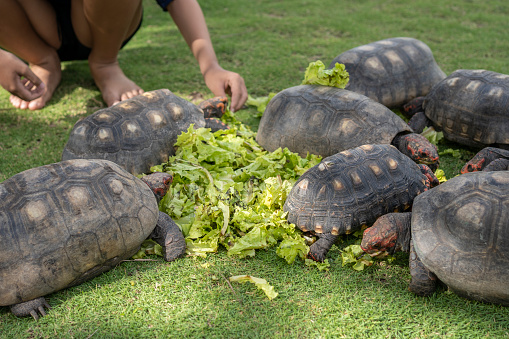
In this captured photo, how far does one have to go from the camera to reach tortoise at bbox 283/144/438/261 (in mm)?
2541

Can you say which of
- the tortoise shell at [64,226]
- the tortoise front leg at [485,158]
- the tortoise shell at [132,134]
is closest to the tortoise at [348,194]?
the tortoise front leg at [485,158]

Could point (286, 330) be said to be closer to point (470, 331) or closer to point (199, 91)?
point (470, 331)

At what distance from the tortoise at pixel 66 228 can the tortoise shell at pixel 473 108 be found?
8.18ft

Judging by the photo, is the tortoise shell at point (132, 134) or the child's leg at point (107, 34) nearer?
the tortoise shell at point (132, 134)

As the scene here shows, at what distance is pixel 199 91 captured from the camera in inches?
180

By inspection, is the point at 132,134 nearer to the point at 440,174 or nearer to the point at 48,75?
the point at 48,75

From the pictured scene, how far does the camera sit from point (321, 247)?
2500mm

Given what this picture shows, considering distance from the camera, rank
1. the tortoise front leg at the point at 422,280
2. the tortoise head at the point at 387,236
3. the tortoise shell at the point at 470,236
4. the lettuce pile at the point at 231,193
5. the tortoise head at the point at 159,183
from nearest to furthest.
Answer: the tortoise shell at the point at 470,236
the tortoise front leg at the point at 422,280
the tortoise head at the point at 387,236
the lettuce pile at the point at 231,193
the tortoise head at the point at 159,183

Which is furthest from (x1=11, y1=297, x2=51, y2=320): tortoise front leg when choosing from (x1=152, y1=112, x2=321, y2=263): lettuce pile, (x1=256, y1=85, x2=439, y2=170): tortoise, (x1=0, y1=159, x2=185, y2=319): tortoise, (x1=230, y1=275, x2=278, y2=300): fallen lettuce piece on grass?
(x1=256, y1=85, x2=439, y2=170): tortoise

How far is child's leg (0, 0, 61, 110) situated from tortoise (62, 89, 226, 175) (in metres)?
1.43

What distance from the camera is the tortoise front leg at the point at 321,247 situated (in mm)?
2471

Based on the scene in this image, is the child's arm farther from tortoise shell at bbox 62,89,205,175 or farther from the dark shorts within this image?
the dark shorts

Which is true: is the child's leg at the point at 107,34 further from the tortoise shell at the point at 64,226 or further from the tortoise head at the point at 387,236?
the tortoise head at the point at 387,236

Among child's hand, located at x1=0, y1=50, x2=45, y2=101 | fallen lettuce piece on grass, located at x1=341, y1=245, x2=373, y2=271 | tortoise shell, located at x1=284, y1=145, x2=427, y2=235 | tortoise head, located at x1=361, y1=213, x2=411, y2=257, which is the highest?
child's hand, located at x1=0, y1=50, x2=45, y2=101
